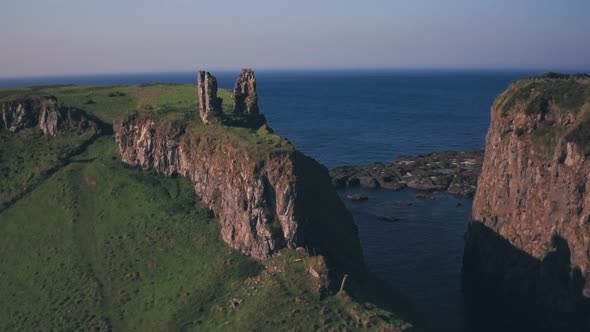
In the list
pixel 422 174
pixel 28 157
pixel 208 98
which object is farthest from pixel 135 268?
pixel 422 174

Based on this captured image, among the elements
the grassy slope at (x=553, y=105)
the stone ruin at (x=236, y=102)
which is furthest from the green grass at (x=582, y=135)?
the stone ruin at (x=236, y=102)

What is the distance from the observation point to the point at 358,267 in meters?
76.8

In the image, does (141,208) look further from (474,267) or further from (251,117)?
(474,267)

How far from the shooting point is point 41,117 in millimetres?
110125

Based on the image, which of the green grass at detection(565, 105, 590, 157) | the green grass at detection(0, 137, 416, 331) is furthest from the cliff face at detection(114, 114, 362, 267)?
the green grass at detection(565, 105, 590, 157)

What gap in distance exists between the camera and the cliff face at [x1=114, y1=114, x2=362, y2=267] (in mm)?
72062

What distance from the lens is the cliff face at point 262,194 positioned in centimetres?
7206

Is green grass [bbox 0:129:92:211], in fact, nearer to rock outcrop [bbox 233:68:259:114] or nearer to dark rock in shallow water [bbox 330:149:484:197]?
rock outcrop [bbox 233:68:259:114]

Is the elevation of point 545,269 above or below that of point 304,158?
below

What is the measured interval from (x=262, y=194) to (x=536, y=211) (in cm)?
4435

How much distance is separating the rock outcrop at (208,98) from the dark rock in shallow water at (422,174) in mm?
67361

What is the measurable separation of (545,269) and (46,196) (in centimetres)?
8919

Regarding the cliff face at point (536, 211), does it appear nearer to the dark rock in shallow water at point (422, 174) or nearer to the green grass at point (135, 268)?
the green grass at point (135, 268)

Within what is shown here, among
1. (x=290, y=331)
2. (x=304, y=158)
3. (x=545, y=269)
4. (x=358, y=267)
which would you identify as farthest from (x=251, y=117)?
(x=545, y=269)
